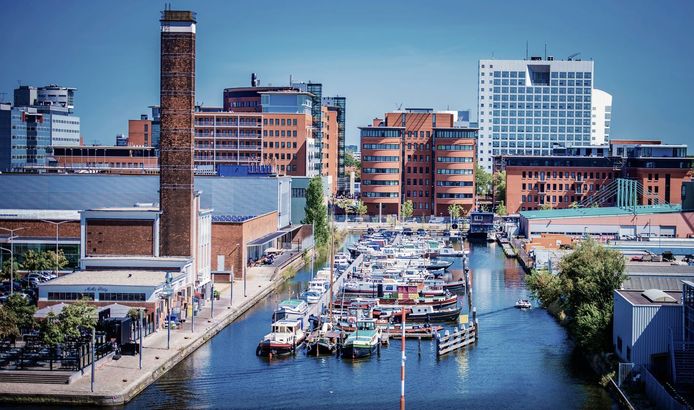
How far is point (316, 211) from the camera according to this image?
6938 cm

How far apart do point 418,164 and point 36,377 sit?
219 ft

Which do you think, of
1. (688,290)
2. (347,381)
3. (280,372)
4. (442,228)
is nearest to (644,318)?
(688,290)

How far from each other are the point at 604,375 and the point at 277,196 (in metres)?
35.8

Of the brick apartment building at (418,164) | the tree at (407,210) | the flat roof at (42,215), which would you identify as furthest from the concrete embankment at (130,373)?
the brick apartment building at (418,164)

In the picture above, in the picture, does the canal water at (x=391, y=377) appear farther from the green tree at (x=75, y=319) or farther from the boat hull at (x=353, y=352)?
the green tree at (x=75, y=319)

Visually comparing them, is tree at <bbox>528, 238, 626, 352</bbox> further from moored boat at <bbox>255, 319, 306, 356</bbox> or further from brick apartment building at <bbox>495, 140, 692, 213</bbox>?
brick apartment building at <bbox>495, 140, 692, 213</bbox>

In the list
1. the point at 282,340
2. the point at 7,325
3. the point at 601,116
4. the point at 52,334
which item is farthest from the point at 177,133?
the point at 601,116

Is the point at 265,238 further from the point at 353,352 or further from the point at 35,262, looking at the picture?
the point at 353,352

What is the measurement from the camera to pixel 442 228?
84.9m

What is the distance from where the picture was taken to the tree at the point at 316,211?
69375 mm

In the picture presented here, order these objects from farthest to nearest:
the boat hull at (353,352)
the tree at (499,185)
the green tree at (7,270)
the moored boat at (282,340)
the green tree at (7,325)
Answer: the tree at (499,185), the green tree at (7,270), the moored boat at (282,340), the boat hull at (353,352), the green tree at (7,325)

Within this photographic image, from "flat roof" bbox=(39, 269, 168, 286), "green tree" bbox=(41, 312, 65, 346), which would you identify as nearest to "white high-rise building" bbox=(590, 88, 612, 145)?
"flat roof" bbox=(39, 269, 168, 286)

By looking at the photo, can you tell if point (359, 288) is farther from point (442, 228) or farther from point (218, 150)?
point (218, 150)

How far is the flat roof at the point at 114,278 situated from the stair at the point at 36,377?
25.6 feet
